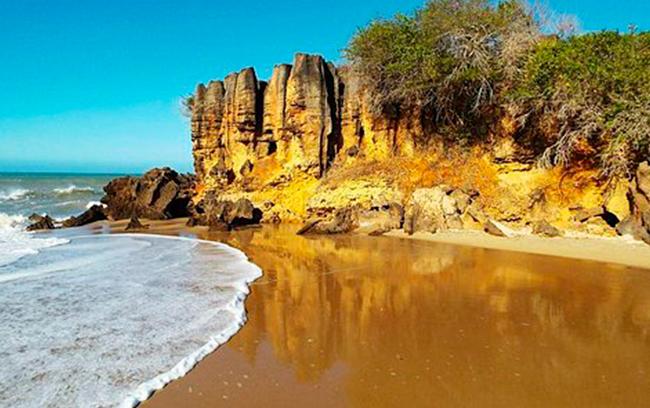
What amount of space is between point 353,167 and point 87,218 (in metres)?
13.1

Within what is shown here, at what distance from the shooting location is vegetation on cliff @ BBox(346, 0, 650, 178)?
1360 cm

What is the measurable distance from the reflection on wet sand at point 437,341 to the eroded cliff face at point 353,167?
5654mm

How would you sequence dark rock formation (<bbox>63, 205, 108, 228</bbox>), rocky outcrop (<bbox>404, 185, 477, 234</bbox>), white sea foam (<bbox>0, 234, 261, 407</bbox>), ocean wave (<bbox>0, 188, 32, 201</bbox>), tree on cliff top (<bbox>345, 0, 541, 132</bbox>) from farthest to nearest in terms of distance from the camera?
ocean wave (<bbox>0, 188, 32, 201</bbox>), dark rock formation (<bbox>63, 205, 108, 228</bbox>), tree on cliff top (<bbox>345, 0, 541, 132</bbox>), rocky outcrop (<bbox>404, 185, 477, 234</bbox>), white sea foam (<bbox>0, 234, 261, 407</bbox>)

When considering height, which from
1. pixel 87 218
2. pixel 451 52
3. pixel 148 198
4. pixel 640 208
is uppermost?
pixel 451 52

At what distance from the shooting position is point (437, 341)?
548cm

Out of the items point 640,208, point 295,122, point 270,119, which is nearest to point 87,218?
point 270,119

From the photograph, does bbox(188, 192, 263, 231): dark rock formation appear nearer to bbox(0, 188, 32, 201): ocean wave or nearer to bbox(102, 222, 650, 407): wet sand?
bbox(102, 222, 650, 407): wet sand

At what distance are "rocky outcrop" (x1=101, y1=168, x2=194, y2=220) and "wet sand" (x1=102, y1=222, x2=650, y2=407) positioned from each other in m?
15.1

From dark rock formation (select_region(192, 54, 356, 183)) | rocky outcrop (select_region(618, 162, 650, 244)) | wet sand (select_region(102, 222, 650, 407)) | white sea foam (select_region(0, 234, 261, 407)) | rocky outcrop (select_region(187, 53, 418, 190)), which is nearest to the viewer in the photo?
wet sand (select_region(102, 222, 650, 407))

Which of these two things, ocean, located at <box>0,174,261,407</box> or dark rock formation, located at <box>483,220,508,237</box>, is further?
dark rock formation, located at <box>483,220,508,237</box>

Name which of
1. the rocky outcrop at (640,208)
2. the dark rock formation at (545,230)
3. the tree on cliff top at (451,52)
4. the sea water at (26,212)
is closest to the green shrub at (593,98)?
the rocky outcrop at (640,208)

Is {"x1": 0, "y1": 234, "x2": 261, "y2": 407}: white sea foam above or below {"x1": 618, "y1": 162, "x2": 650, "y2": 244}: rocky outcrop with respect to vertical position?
below

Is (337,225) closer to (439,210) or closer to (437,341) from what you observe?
(439,210)

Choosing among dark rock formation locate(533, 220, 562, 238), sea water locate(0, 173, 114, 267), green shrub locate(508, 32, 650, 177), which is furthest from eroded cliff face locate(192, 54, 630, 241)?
sea water locate(0, 173, 114, 267)
